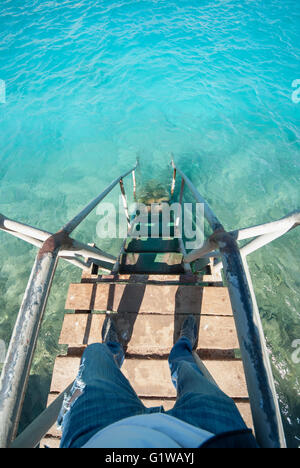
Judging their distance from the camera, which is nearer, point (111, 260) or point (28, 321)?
point (28, 321)

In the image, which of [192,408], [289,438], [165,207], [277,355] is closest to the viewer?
[192,408]

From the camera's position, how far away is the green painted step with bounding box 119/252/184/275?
164 inches

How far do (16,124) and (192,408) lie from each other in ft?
40.2

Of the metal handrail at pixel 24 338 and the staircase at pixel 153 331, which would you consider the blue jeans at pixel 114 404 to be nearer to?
the metal handrail at pixel 24 338

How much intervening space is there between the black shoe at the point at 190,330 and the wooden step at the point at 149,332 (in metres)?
0.09

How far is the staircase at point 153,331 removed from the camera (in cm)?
208

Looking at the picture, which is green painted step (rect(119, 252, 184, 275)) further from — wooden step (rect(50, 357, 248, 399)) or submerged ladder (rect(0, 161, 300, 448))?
wooden step (rect(50, 357, 248, 399))

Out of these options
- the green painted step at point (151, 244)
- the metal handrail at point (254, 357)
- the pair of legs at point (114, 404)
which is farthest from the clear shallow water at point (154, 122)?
the metal handrail at point (254, 357)

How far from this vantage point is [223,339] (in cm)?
228

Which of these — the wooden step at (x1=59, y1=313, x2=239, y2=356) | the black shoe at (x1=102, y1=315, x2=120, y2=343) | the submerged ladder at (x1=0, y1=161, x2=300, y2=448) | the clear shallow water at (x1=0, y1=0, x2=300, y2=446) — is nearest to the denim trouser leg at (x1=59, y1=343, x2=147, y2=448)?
the submerged ladder at (x1=0, y1=161, x2=300, y2=448)

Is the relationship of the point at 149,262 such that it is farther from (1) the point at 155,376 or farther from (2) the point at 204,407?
(2) the point at 204,407
